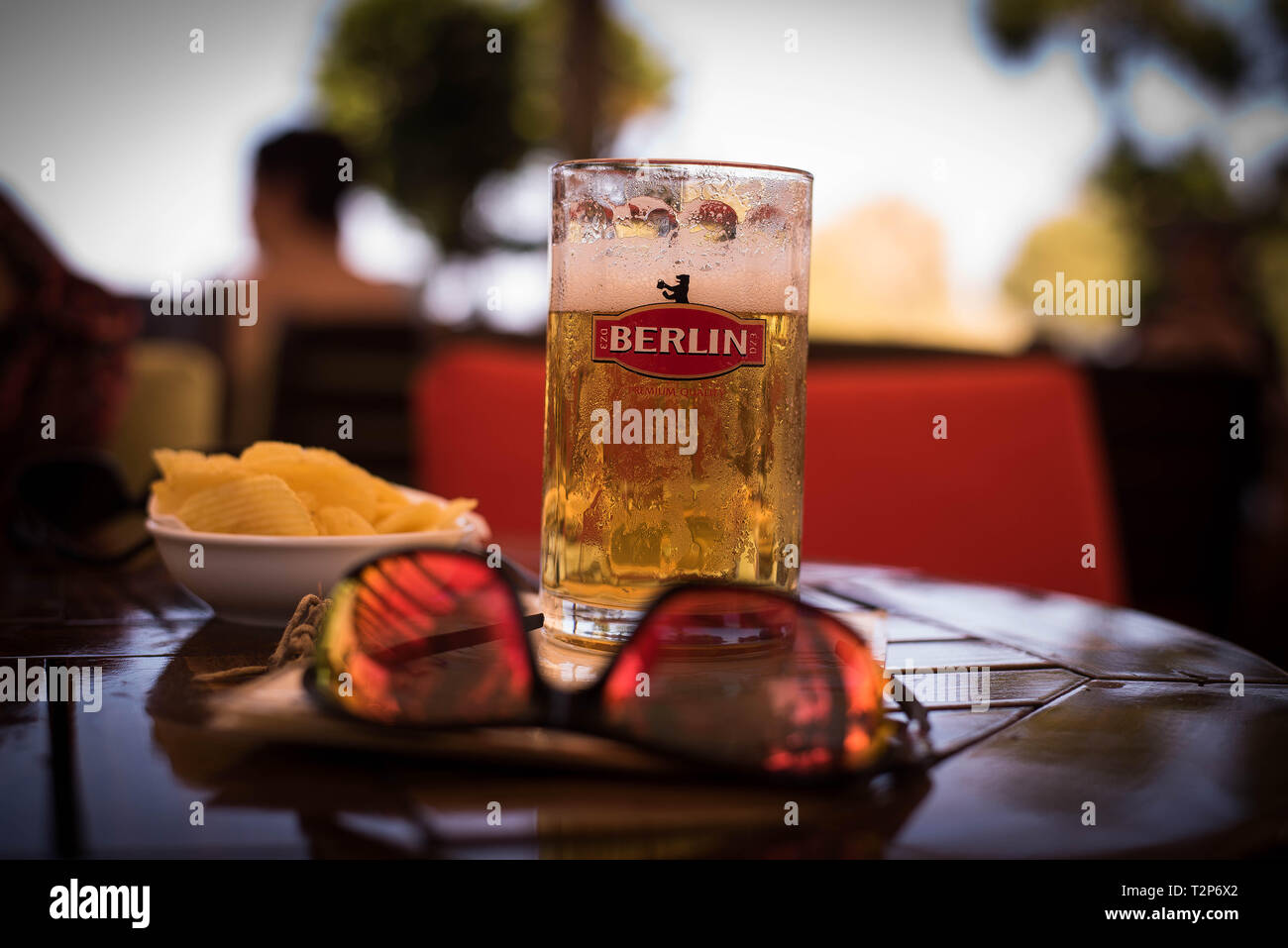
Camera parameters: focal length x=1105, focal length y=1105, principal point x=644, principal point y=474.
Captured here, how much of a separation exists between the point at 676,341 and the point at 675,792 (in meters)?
0.32

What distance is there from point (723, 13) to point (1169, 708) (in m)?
6.19

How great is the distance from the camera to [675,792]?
1.74ft

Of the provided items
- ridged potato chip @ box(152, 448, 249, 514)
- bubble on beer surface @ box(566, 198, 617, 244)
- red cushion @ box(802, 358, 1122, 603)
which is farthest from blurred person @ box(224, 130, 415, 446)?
bubble on beer surface @ box(566, 198, 617, 244)

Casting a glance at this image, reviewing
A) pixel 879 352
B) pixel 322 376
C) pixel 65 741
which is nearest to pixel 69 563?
pixel 65 741

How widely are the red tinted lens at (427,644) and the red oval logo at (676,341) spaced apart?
182 millimetres

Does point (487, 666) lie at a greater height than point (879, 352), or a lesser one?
lesser

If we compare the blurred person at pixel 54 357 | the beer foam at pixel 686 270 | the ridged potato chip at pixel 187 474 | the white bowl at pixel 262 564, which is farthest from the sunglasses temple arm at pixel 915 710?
the blurred person at pixel 54 357

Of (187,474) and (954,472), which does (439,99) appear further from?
(187,474)

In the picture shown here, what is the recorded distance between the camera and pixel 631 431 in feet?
2.44

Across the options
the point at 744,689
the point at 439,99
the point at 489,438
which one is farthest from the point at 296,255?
the point at 744,689

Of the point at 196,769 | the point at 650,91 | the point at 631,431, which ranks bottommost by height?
the point at 196,769

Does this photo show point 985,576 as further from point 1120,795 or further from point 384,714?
point 384,714
